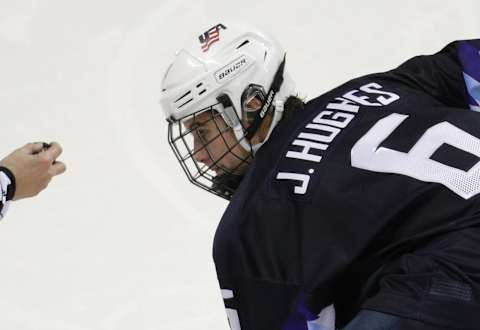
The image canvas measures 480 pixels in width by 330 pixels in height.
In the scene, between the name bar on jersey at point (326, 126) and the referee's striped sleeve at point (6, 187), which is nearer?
the name bar on jersey at point (326, 126)

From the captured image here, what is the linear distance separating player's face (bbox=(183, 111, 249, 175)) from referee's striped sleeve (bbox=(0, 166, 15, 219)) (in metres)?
0.50

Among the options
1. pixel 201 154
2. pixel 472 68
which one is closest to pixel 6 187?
pixel 201 154

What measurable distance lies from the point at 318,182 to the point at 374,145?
159mm

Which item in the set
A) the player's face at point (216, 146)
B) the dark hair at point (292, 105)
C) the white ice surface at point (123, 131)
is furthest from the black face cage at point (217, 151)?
the white ice surface at point (123, 131)

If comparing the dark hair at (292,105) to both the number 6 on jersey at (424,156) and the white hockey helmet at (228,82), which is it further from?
the number 6 on jersey at (424,156)

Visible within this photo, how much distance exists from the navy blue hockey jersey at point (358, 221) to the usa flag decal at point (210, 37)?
1.19ft

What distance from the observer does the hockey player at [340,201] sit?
6.21 feet

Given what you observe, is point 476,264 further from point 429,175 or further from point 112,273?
point 112,273

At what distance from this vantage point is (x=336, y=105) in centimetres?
238

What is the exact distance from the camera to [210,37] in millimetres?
2598

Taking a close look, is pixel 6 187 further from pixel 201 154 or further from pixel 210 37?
pixel 210 37

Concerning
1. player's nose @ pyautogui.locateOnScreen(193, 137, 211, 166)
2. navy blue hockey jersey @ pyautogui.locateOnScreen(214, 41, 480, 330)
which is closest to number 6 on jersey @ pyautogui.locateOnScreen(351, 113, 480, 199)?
navy blue hockey jersey @ pyautogui.locateOnScreen(214, 41, 480, 330)

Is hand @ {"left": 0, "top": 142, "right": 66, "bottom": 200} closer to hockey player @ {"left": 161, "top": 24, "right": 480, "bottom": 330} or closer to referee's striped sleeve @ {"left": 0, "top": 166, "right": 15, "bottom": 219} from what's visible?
referee's striped sleeve @ {"left": 0, "top": 166, "right": 15, "bottom": 219}

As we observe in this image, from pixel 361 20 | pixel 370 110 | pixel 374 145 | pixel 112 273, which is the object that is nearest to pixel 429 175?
pixel 374 145
